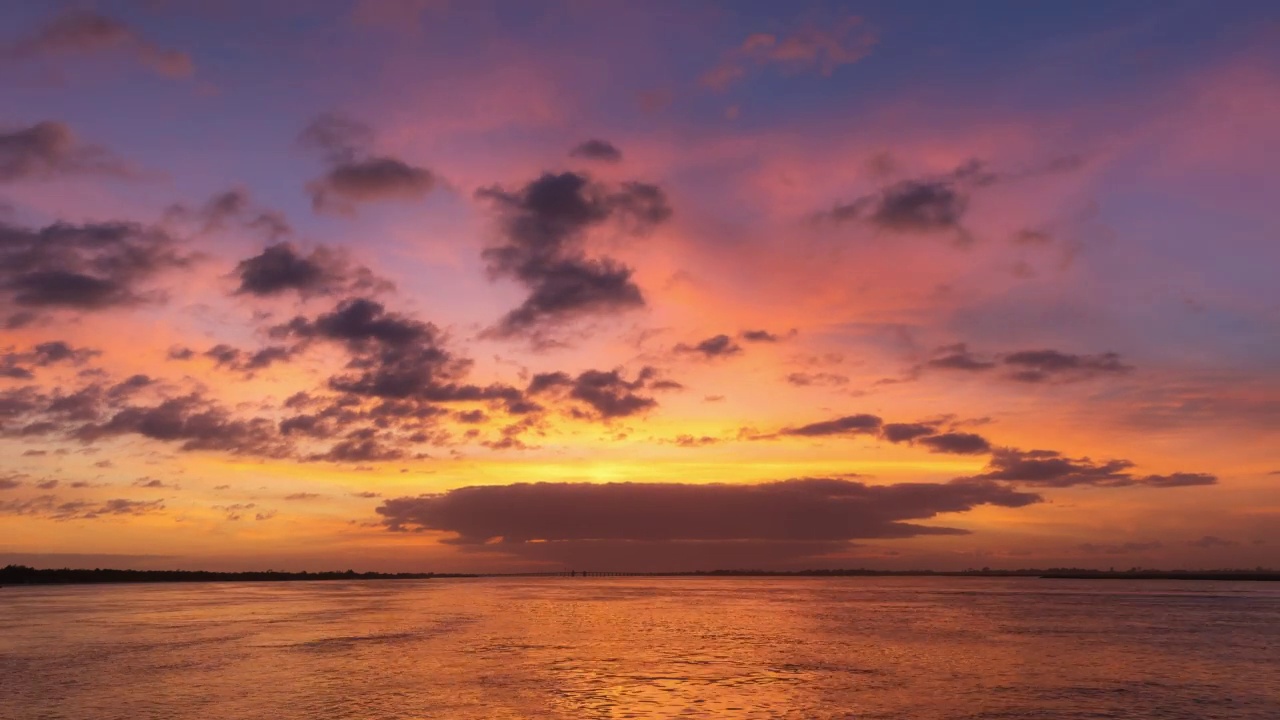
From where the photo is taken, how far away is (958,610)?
109188mm

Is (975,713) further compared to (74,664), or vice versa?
(74,664)

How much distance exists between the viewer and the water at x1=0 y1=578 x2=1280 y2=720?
118 feet

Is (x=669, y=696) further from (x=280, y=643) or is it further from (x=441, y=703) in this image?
(x=280, y=643)

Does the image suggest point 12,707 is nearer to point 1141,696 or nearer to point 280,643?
point 280,643

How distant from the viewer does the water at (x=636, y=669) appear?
118 ft

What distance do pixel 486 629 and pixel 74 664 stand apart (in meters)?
31.7

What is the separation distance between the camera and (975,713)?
35125mm

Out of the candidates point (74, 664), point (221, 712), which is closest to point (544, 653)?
point (221, 712)

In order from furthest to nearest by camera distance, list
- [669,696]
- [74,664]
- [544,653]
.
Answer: [544,653], [74,664], [669,696]

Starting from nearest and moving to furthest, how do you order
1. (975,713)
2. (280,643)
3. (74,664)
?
1. (975,713)
2. (74,664)
3. (280,643)

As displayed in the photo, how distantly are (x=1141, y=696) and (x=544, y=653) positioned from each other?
3200 cm

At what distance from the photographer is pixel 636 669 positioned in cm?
4650

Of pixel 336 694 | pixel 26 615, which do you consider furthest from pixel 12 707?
pixel 26 615

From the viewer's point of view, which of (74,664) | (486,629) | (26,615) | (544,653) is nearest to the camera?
(74,664)
